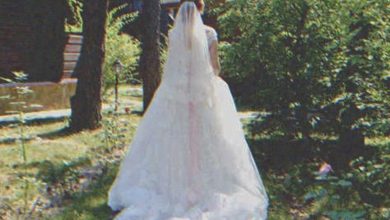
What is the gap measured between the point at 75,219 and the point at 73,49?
7655mm

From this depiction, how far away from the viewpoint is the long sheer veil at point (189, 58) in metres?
6.53

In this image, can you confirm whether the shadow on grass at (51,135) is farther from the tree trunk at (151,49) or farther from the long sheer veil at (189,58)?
the long sheer veil at (189,58)

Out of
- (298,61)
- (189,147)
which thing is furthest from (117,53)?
(189,147)

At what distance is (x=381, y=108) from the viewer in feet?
18.1

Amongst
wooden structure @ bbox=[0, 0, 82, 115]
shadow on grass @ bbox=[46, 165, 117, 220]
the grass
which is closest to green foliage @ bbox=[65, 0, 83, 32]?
wooden structure @ bbox=[0, 0, 82, 115]

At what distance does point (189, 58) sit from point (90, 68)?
355 centimetres

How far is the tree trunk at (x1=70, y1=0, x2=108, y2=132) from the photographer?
9.75m

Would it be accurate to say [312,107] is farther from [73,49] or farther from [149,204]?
[73,49]

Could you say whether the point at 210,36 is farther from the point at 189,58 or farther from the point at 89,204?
the point at 89,204

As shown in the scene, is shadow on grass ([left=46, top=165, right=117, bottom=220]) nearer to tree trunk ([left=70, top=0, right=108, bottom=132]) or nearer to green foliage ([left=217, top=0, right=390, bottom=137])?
tree trunk ([left=70, top=0, right=108, bottom=132])

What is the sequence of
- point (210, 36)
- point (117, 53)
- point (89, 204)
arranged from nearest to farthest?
point (89, 204) → point (210, 36) → point (117, 53)

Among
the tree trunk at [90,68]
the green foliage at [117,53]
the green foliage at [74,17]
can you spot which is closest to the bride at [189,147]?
the tree trunk at [90,68]

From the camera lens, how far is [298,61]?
8812 mm

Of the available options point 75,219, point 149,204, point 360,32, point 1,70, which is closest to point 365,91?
point 360,32
